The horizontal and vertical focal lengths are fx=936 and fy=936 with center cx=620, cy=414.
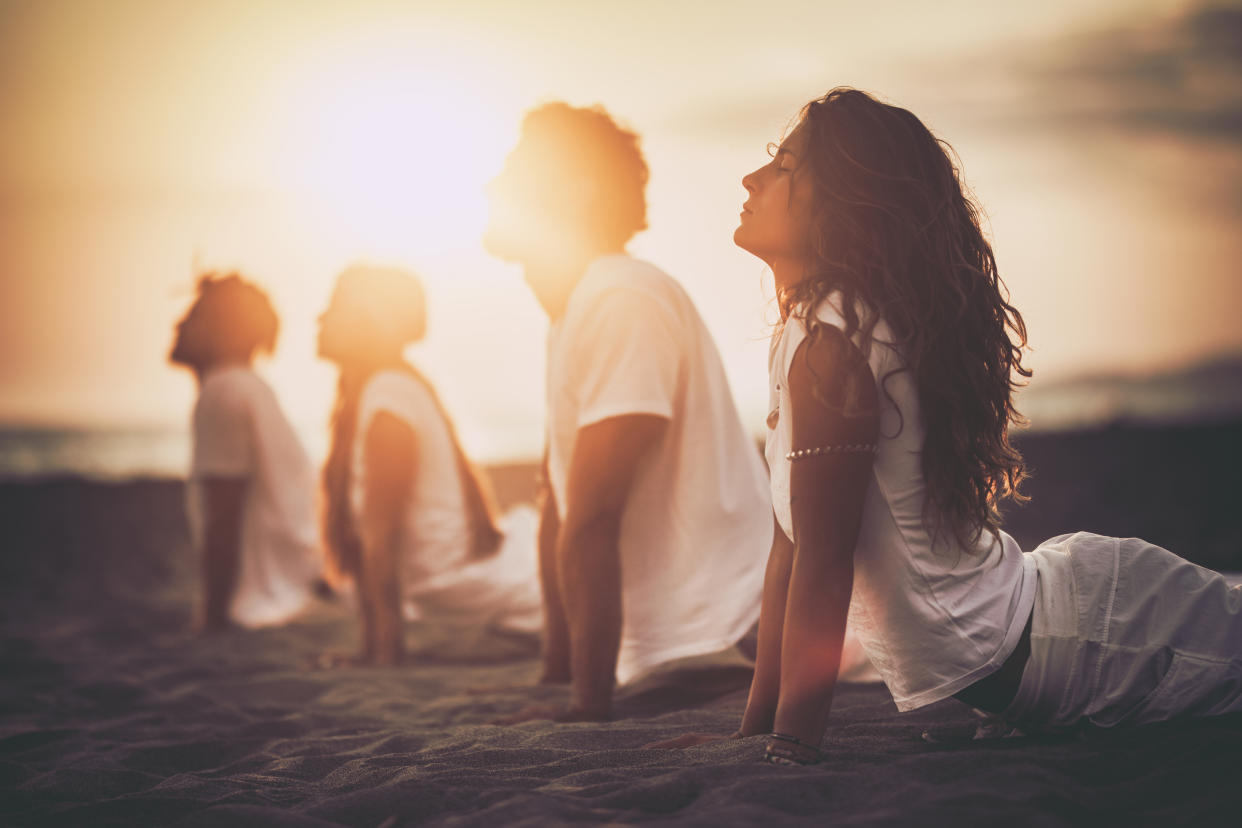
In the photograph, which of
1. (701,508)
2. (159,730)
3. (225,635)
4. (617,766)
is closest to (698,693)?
(701,508)

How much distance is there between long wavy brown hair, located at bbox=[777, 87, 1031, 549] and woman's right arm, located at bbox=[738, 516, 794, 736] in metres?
0.39

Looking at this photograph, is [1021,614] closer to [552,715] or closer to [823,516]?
[823,516]

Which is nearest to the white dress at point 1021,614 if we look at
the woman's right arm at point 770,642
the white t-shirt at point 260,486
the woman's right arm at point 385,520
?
the woman's right arm at point 770,642

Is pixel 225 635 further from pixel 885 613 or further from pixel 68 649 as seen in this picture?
pixel 885 613

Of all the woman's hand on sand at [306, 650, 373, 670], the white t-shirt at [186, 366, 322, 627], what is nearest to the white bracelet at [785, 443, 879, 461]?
the woman's hand on sand at [306, 650, 373, 670]

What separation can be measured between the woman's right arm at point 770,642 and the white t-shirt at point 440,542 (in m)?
2.89

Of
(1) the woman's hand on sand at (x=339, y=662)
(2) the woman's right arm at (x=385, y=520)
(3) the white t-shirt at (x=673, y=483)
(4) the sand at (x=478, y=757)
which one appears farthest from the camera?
(2) the woman's right arm at (x=385, y=520)

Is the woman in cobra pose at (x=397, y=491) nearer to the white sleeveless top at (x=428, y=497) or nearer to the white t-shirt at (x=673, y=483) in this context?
the white sleeveless top at (x=428, y=497)

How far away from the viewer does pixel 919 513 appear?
2.09 m

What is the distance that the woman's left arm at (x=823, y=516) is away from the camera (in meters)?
1.98

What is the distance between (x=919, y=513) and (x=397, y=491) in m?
3.38

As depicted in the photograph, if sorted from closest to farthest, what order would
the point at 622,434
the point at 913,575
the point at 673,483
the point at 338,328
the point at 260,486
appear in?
the point at 913,575, the point at 622,434, the point at 673,483, the point at 338,328, the point at 260,486

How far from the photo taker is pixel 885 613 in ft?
6.98

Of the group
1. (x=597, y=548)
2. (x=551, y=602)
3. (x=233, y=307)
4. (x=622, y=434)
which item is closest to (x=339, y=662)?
(x=551, y=602)
